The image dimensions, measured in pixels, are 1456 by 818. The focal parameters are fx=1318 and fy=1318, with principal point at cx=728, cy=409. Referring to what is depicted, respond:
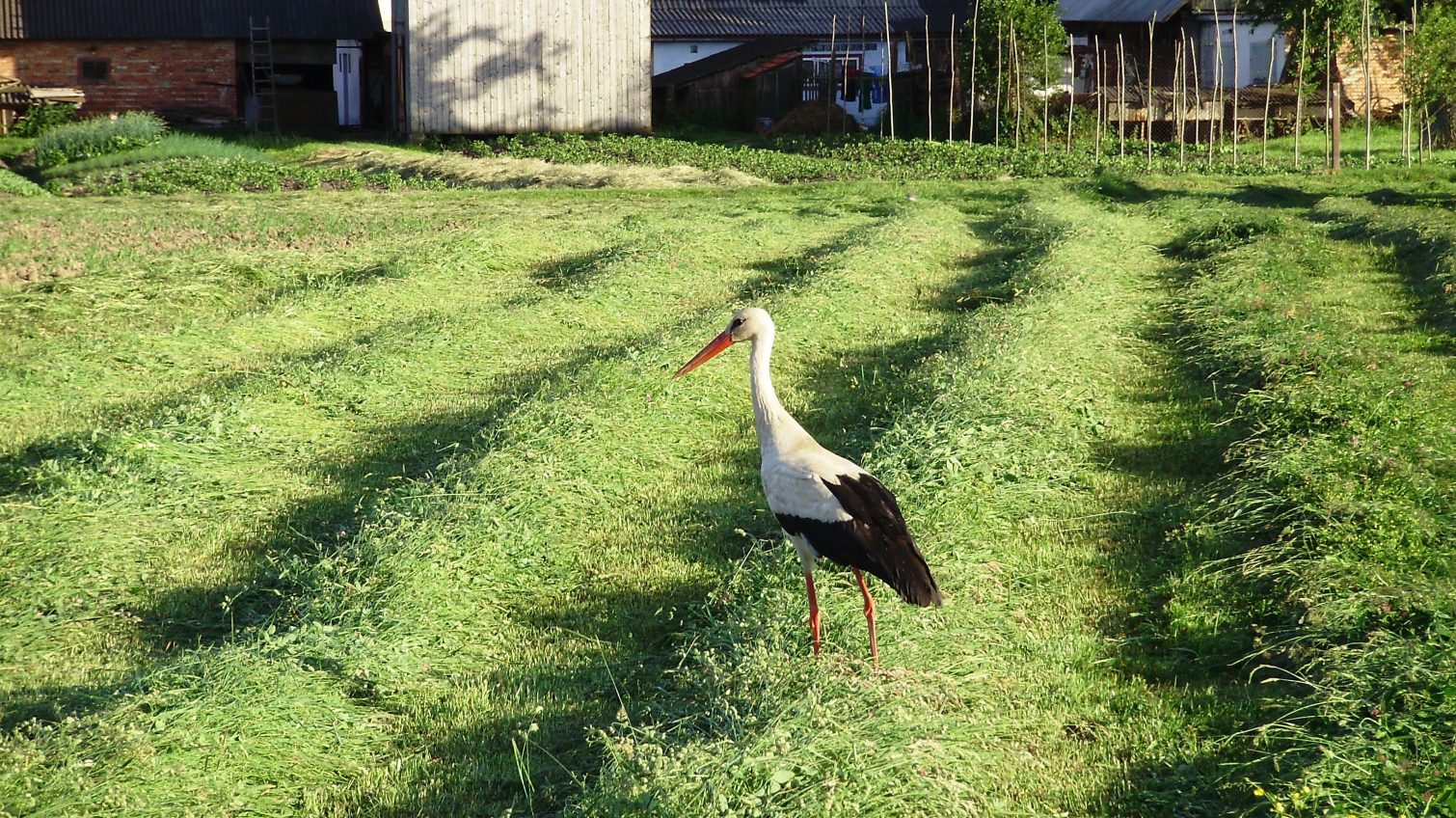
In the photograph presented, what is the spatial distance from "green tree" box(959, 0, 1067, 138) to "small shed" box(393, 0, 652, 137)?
952 cm

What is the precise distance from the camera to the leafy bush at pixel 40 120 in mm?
37125

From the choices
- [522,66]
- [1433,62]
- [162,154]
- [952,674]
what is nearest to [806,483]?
[952,674]

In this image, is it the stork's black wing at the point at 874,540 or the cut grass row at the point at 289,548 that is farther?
the stork's black wing at the point at 874,540

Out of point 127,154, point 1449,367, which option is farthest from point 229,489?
point 127,154

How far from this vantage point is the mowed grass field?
222 inches

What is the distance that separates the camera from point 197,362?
12.9 m

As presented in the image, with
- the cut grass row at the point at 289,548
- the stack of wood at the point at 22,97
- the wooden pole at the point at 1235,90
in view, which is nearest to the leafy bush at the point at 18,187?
the stack of wood at the point at 22,97

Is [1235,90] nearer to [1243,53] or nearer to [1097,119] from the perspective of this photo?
[1097,119]

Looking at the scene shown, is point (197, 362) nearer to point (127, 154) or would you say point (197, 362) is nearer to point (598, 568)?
point (598, 568)

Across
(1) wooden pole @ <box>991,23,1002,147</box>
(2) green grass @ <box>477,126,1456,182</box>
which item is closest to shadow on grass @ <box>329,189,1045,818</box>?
(2) green grass @ <box>477,126,1456,182</box>

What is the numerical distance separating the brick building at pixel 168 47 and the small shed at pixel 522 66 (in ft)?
17.4

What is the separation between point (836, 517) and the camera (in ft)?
20.7

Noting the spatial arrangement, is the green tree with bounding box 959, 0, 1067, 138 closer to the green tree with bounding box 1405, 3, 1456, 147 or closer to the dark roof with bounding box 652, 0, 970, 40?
the dark roof with bounding box 652, 0, 970, 40

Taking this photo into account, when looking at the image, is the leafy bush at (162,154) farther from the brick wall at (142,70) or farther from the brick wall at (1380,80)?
the brick wall at (1380,80)
